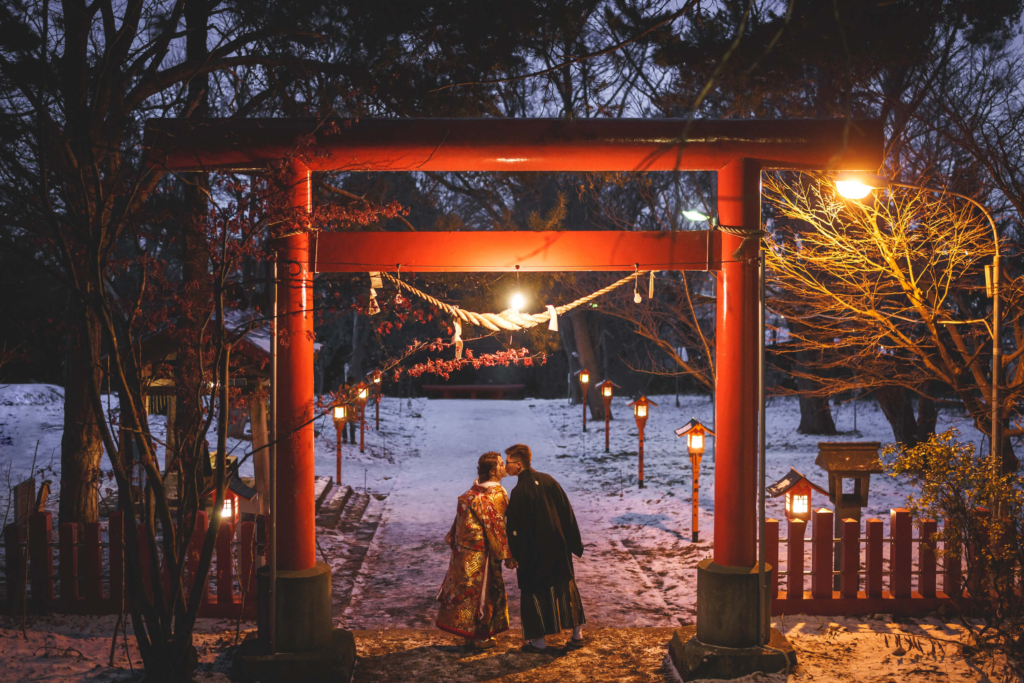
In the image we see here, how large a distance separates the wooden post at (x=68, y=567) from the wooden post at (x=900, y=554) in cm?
745

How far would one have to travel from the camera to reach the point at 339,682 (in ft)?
17.6

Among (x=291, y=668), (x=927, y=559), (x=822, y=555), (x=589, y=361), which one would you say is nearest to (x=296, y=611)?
(x=291, y=668)

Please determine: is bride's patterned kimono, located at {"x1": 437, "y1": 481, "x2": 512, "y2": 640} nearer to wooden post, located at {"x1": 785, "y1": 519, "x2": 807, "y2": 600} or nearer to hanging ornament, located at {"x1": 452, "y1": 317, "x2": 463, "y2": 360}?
hanging ornament, located at {"x1": 452, "y1": 317, "x2": 463, "y2": 360}

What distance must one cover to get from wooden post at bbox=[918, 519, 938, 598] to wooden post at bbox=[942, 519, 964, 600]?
129 mm

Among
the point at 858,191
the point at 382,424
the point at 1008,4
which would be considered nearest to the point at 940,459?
the point at 858,191

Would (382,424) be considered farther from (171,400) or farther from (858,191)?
(858,191)

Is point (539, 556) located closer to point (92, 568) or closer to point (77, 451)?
point (92, 568)

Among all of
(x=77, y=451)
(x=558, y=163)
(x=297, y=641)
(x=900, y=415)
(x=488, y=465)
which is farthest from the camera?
(x=900, y=415)

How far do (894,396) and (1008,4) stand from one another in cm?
1035

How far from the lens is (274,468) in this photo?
549cm

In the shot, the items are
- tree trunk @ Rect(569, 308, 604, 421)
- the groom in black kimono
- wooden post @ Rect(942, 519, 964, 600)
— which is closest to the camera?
wooden post @ Rect(942, 519, 964, 600)

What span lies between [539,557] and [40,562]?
178 inches

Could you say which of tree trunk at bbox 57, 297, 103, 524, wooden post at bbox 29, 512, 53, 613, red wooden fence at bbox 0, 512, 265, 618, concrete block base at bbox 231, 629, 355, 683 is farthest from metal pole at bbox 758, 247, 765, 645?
tree trunk at bbox 57, 297, 103, 524

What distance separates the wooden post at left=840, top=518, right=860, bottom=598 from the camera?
6.77 metres
